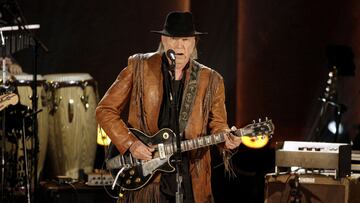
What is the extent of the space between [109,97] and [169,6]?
3.78 meters

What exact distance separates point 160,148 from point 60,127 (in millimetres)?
3388

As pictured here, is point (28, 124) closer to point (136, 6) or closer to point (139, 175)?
point (136, 6)

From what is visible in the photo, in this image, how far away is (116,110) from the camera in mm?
5730

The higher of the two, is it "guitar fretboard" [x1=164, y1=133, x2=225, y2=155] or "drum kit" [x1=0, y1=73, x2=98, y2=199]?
"guitar fretboard" [x1=164, y1=133, x2=225, y2=155]

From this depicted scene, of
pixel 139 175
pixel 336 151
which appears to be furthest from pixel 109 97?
pixel 336 151

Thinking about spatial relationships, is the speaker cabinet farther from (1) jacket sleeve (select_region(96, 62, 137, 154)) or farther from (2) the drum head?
(2) the drum head

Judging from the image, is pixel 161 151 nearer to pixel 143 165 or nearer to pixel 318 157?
pixel 143 165

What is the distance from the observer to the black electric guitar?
553 cm

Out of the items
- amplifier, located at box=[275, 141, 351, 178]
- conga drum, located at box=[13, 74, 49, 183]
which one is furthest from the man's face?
conga drum, located at box=[13, 74, 49, 183]

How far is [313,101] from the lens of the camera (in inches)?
359

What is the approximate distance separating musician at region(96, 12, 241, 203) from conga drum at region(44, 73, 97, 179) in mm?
2968

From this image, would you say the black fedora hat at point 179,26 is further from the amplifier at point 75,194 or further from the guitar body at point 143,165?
the amplifier at point 75,194

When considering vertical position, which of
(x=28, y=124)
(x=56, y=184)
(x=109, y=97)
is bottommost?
(x=56, y=184)

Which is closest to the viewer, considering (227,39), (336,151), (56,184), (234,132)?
(234,132)
